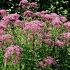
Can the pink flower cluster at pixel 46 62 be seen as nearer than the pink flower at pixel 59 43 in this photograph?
Yes

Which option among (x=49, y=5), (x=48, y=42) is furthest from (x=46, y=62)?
(x=49, y=5)

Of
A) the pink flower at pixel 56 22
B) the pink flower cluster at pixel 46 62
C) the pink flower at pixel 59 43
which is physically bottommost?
the pink flower cluster at pixel 46 62

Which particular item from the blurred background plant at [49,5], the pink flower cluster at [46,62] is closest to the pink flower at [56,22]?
the pink flower cluster at [46,62]

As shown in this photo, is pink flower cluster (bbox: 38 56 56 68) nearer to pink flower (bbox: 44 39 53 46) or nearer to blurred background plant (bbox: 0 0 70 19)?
pink flower (bbox: 44 39 53 46)

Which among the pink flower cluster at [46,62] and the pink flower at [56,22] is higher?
the pink flower at [56,22]

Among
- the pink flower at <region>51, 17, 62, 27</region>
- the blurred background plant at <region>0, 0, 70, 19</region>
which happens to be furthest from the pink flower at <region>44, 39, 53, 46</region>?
the blurred background plant at <region>0, 0, 70, 19</region>

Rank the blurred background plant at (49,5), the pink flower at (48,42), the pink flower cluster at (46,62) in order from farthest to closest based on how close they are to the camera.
A: the blurred background plant at (49,5) < the pink flower at (48,42) < the pink flower cluster at (46,62)

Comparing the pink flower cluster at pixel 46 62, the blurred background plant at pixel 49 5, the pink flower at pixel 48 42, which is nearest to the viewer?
the pink flower cluster at pixel 46 62

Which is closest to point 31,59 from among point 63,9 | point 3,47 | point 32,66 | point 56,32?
point 32,66

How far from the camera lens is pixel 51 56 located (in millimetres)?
5645

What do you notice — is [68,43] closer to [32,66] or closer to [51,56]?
[51,56]

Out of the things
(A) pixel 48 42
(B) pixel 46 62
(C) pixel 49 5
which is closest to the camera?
(B) pixel 46 62

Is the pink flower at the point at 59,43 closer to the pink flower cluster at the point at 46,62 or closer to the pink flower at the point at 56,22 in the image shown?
the pink flower at the point at 56,22

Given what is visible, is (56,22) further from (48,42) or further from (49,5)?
(49,5)
